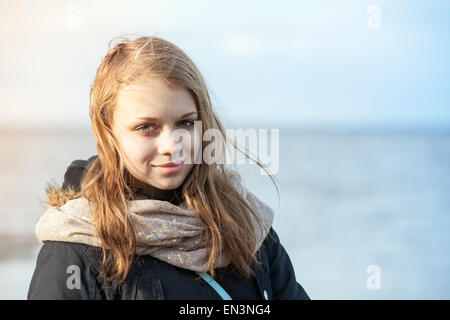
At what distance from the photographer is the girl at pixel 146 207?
5.02ft

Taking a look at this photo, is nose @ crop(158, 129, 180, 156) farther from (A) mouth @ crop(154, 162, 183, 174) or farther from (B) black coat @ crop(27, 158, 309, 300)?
(B) black coat @ crop(27, 158, 309, 300)

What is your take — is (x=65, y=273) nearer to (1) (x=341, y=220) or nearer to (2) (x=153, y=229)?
(2) (x=153, y=229)

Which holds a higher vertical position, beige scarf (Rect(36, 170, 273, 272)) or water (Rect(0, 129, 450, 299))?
water (Rect(0, 129, 450, 299))

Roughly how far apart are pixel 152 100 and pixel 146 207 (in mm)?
295

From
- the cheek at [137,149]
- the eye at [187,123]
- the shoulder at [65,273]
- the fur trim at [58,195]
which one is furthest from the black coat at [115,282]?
the eye at [187,123]

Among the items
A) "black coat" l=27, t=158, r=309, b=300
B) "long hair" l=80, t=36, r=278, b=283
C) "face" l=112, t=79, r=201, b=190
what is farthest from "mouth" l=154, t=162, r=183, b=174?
"black coat" l=27, t=158, r=309, b=300

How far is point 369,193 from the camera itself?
8.52 m

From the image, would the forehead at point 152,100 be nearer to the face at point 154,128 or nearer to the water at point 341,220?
the face at point 154,128

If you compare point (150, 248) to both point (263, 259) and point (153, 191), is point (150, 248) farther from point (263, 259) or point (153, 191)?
point (263, 259)

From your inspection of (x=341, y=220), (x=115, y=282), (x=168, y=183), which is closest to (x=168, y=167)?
(x=168, y=183)

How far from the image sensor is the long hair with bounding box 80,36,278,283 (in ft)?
5.13

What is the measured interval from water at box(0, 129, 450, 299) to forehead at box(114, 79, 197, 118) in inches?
A: 15.1
